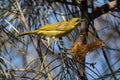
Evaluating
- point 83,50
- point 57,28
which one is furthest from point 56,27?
point 83,50

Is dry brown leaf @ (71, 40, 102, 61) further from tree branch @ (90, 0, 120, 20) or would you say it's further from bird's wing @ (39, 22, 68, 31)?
tree branch @ (90, 0, 120, 20)

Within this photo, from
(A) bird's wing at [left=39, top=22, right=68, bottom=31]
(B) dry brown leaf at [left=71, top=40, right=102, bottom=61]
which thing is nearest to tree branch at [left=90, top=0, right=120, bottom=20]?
(A) bird's wing at [left=39, top=22, right=68, bottom=31]

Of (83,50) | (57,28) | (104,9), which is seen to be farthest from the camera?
(104,9)

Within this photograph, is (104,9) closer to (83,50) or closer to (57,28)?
(57,28)

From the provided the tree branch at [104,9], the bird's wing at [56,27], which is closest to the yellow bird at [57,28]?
the bird's wing at [56,27]

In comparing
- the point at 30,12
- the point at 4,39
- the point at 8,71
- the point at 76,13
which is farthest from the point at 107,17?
the point at 8,71

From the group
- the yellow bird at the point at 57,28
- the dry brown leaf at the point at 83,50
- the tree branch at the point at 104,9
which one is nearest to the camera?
the dry brown leaf at the point at 83,50

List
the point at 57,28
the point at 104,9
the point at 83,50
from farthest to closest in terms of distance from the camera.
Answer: the point at 104,9
the point at 57,28
the point at 83,50

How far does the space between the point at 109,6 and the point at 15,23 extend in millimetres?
301

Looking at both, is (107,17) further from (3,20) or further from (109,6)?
(3,20)

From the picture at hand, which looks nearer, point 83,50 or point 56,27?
point 83,50

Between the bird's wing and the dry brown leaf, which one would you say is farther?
the bird's wing

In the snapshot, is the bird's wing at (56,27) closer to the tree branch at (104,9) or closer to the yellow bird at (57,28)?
the yellow bird at (57,28)

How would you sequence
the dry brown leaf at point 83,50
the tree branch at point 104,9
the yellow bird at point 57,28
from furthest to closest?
the tree branch at point 104,9 → the yellow bird at point 57,28 → the dry brown leaf at point 83,50
